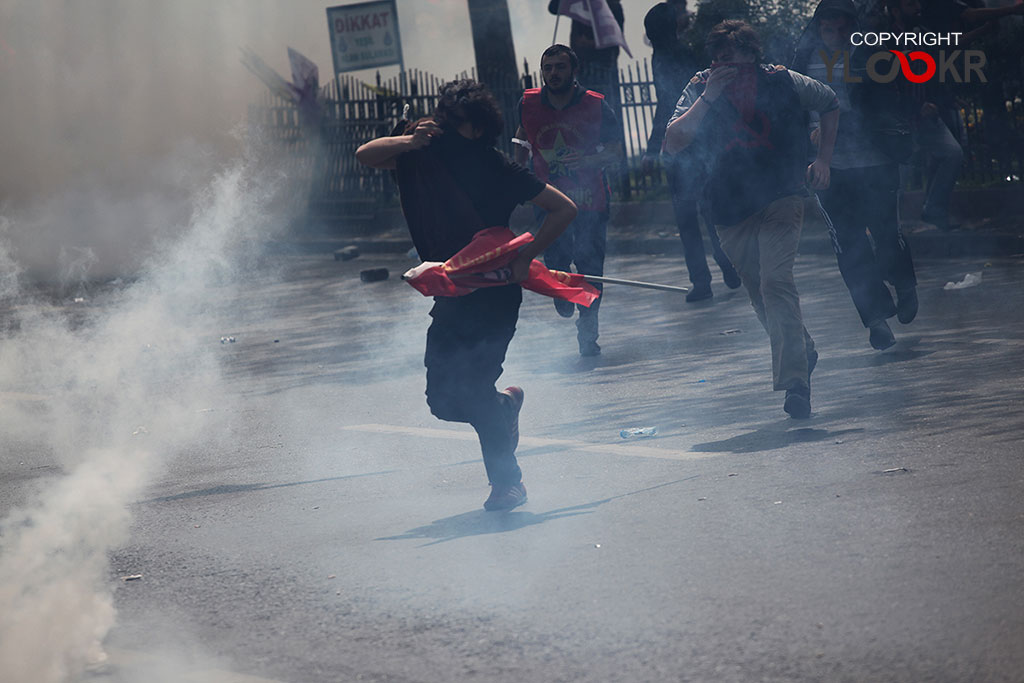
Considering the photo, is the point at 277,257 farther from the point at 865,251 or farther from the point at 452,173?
the point at 452,173

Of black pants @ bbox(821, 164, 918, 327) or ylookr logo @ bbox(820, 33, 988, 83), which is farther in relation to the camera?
ylookr logo @ bbox(820, 33, 988, 83)

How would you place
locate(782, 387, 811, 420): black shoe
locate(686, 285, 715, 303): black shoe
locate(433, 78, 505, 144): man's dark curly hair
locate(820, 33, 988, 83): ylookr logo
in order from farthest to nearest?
locate(686, 285, 715, 303): black shoe
locate(820, 33, 988, 83): ylookr logo
locate(782, 387, 811, 420): black shoe
locate(433, 78, 505, 144): man's dark curly hair

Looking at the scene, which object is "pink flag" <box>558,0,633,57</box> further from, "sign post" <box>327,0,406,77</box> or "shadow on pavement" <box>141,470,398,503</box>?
"shadow on pavement" <box>141,470,398,503</box>

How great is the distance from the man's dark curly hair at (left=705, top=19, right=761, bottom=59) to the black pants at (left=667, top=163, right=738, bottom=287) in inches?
125

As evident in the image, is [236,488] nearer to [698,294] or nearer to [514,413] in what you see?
[514,413]

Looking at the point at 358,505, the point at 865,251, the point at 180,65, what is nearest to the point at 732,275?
the point at 865,251

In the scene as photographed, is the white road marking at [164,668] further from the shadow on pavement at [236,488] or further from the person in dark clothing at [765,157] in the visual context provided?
the person in dark clothing at [765,157]

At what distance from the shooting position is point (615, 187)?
16.0 metres

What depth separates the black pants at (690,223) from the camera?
32.0 feet

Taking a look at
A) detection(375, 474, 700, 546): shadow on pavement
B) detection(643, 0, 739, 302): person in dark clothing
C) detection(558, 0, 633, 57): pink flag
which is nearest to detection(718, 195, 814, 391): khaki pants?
detection(375, 474, 700, 546): shadow on pavement

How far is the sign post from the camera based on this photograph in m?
18.8

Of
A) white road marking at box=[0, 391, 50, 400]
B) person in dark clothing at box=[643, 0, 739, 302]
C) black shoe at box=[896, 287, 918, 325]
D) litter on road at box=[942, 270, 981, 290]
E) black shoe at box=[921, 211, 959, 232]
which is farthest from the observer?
black shoe at box=[921, 211, 959, 232]

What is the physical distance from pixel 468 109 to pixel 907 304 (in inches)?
148

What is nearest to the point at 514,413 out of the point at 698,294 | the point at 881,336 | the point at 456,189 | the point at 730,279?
the point at 456,189
